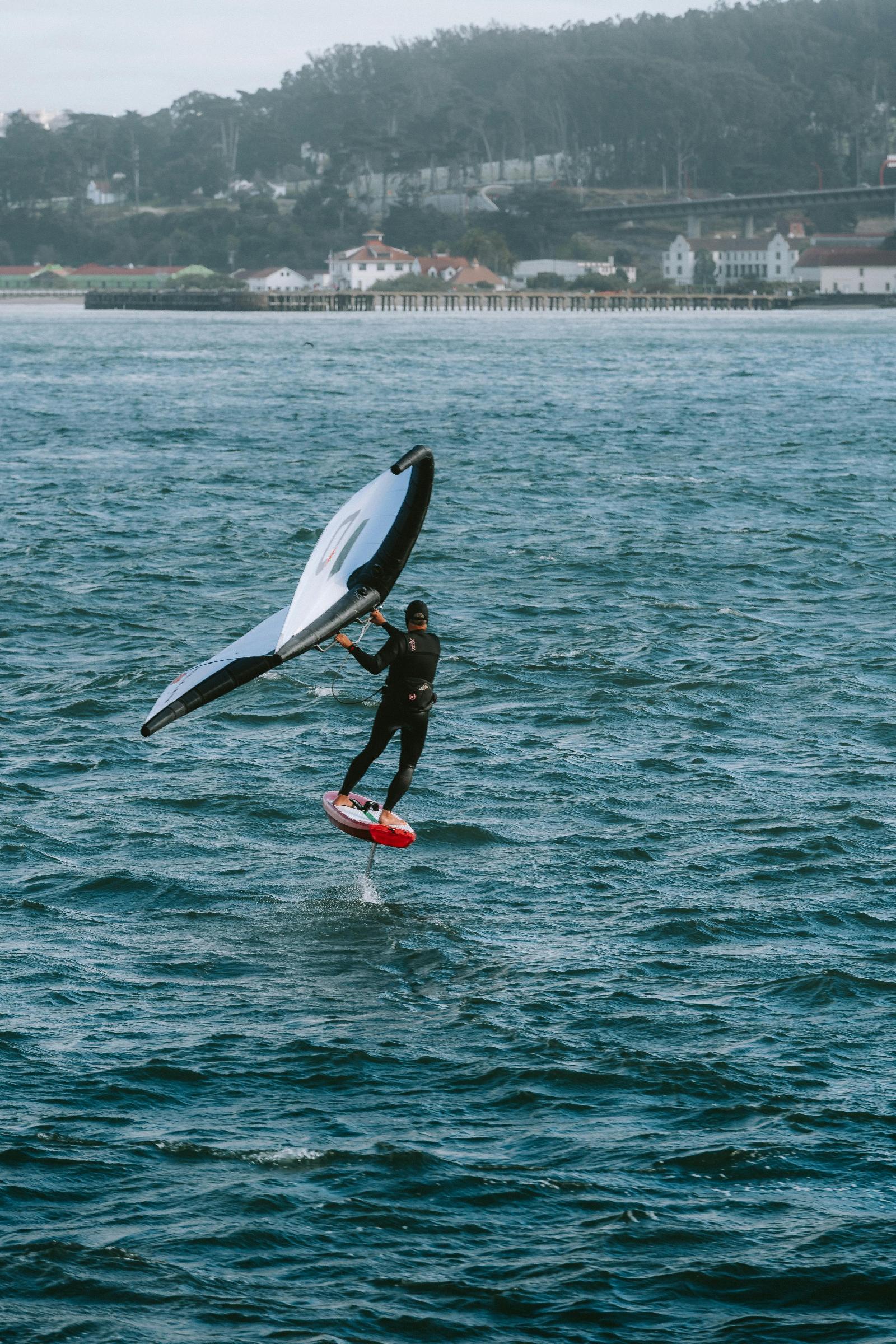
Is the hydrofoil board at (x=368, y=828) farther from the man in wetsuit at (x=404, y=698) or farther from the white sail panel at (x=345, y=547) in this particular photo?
the white sail panel at (x=345, y=547)

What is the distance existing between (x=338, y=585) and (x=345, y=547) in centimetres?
89

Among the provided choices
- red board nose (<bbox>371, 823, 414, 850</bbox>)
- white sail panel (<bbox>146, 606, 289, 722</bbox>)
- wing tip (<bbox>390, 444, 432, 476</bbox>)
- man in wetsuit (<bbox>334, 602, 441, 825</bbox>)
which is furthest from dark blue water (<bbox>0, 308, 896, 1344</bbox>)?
wing tip (<bbox>390, 444, 432, 476</bbox>)

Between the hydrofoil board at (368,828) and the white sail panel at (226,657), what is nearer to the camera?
the white sail panel at (226,657)

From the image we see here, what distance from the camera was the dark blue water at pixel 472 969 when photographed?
38.0 ft

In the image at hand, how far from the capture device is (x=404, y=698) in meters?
16.6

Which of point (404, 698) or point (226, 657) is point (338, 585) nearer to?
point (226, 657)

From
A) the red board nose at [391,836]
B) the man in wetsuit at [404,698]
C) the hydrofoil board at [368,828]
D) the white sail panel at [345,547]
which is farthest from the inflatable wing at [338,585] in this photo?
the red board nose at [391,836]

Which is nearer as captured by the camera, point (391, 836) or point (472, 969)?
point (472, 969)

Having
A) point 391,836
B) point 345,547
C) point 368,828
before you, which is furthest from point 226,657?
point 391,836

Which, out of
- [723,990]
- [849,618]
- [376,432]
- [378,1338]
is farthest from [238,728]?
[376,432]

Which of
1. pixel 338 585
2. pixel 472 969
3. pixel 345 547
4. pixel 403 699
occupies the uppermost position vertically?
pixel 345 547

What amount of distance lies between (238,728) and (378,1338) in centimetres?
1565

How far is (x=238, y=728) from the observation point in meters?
25.8

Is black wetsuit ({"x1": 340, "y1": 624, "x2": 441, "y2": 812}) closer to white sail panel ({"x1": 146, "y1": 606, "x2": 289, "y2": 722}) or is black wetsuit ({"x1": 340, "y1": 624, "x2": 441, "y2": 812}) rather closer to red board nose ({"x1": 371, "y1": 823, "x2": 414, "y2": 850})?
red board nose ({"x1": 371, "y1": 823, "x2": 414, "y2": 850})
